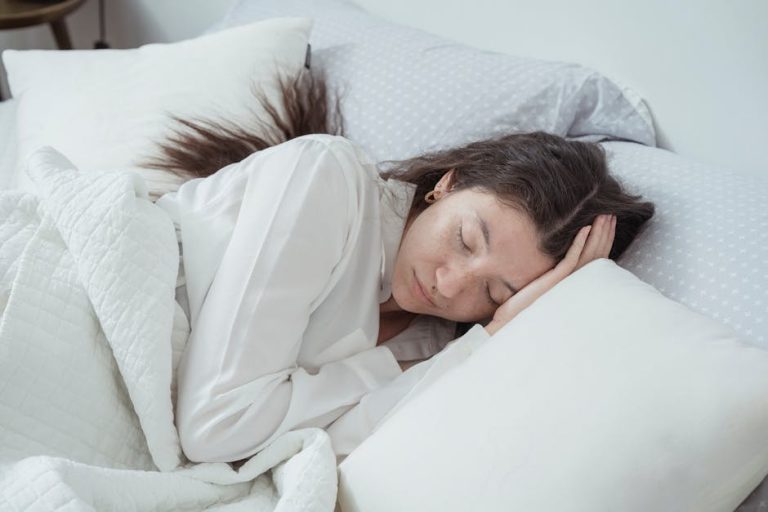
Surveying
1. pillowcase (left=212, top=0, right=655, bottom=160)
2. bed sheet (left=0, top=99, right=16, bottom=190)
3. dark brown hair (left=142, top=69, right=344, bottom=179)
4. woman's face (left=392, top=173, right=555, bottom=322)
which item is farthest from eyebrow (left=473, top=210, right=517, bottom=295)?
bed sheet (left=0, top=99, right=16, bottom=190)

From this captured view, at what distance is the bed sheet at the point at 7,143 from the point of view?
1.41 meters

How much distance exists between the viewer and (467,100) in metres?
1.26

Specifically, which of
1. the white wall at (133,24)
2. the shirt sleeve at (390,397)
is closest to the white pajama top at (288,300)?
the shirt sleeve at (390,397)

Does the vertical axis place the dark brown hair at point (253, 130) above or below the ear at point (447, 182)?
below

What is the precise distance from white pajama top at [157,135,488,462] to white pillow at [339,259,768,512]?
5.8 inches

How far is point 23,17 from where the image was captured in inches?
68.1

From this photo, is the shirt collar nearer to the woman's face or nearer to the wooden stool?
the woman's face

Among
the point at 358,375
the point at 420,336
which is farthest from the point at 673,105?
the point at 358,375

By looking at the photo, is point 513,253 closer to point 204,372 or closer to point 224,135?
point 204,372

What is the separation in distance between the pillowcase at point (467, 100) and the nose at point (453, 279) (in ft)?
0.97

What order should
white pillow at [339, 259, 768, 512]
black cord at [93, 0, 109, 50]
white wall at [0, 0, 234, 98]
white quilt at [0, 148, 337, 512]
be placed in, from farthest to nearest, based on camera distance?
black cord at [93, 0, 109, 50] → white wall at [0, 0, 234, 98] → white quilt at [0, 148, 337, 512] → white pillow at [339, 259, 768, 512]

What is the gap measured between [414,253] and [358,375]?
0.18m

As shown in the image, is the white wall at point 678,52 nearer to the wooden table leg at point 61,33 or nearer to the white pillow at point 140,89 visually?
the white pillow at point 140,89

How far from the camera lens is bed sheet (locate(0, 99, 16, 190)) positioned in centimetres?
141
